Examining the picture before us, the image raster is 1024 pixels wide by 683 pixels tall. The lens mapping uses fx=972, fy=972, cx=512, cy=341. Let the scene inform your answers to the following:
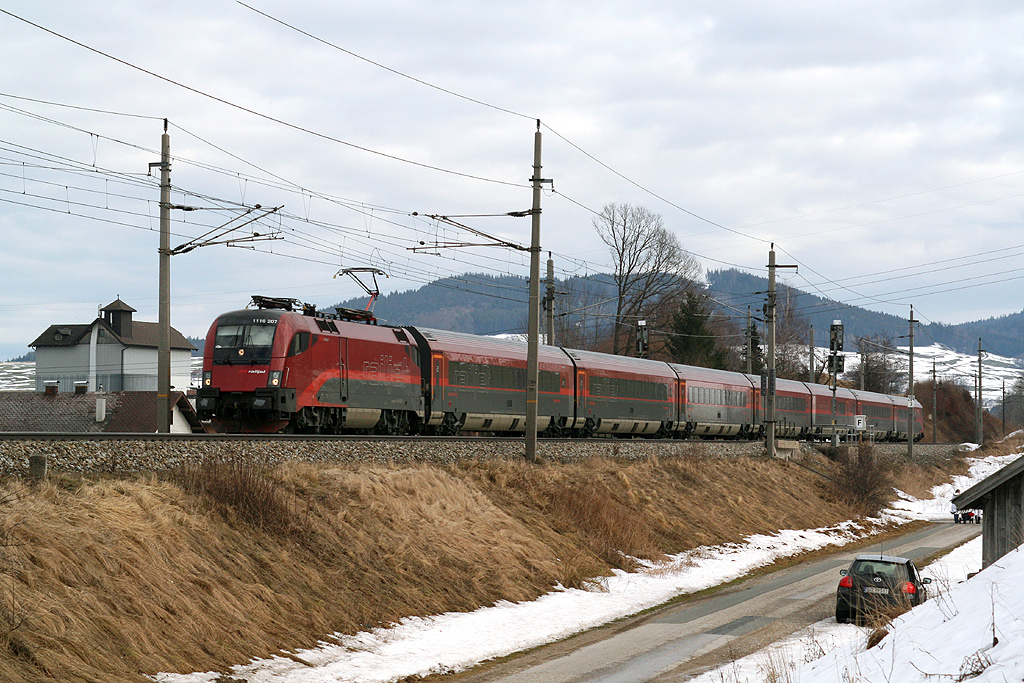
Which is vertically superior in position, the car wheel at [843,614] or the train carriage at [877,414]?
the train carriage at [877,414]

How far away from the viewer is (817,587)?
2647cm

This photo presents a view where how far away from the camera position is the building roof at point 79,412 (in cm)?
5003

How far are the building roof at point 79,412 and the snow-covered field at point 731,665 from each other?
102 feet

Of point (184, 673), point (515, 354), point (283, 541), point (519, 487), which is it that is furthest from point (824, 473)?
point (184, 673)

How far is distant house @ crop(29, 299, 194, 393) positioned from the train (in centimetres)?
6089

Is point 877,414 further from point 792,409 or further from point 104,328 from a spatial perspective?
point 104,328

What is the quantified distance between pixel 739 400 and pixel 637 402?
12848 millimetres

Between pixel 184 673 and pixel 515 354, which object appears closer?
pixel 184 673

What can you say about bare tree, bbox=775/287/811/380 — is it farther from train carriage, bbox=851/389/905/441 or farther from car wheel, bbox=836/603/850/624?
car wheel, bbox=836/603/850/624

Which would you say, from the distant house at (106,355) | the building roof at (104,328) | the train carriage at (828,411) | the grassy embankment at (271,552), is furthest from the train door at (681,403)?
the building roof at (104,328)

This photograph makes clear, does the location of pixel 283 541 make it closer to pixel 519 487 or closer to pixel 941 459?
pixel 519 487

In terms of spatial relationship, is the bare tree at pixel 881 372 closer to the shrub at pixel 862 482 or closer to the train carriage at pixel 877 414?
the train carriage at pixel 877 414

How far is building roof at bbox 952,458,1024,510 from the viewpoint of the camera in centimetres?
1574

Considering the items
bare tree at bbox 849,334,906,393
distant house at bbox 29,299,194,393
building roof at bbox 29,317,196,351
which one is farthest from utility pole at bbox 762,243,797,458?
bare tree at bbox 849,334,906,393
